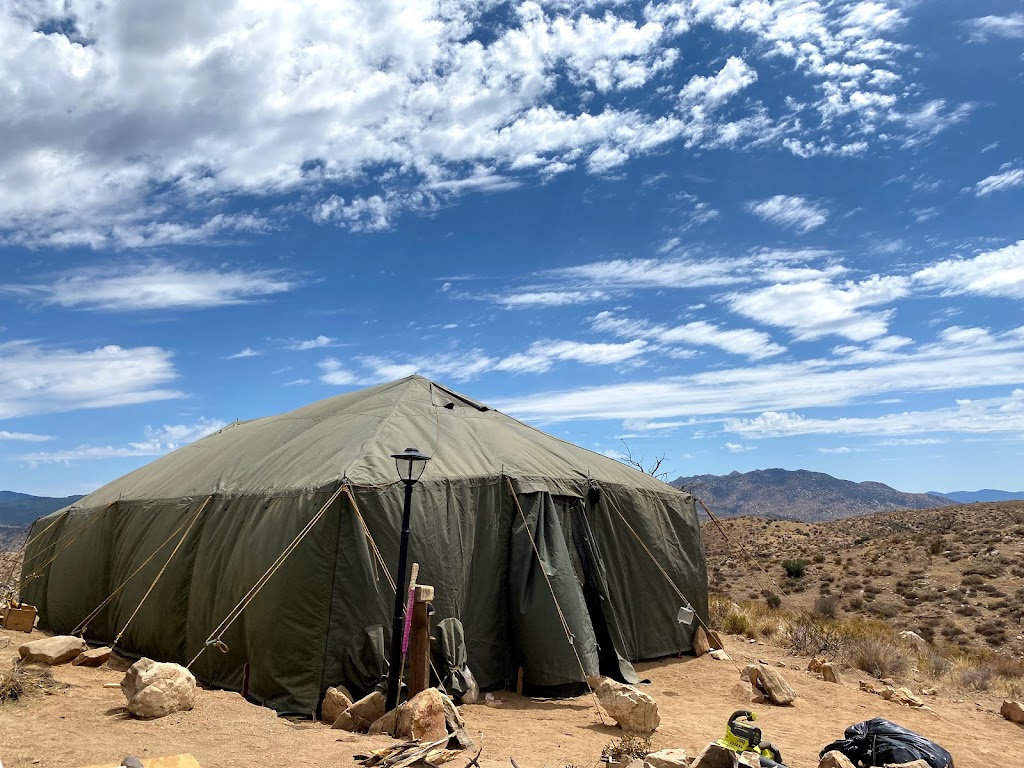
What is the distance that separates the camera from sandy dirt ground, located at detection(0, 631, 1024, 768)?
6871 mm

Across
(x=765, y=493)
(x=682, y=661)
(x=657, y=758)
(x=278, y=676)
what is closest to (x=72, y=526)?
(x=278, y=676)

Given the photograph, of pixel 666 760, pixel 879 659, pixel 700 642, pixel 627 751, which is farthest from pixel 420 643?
pixel 879 659

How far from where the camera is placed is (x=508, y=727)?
859cm

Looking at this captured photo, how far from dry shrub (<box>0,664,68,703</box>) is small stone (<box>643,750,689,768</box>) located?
6.94 meters

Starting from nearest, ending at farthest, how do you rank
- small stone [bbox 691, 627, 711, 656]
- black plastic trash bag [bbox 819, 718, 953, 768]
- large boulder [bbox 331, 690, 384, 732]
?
black plastic trash bag [bbox 819, 718, 953, 768] < large boulder [bbox 331, 690, 384, 732] < small stone [bbox 691, 627, 711, 656]

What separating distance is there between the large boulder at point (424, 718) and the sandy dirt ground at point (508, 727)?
0.31 meters

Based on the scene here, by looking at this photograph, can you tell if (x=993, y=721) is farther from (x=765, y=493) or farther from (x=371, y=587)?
(x=765, y=493)

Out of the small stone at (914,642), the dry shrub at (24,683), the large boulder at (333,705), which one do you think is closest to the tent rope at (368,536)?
the large boulder at (333,705)

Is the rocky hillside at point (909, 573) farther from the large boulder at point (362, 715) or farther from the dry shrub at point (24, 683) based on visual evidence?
the dry shrub at point (24, 683)

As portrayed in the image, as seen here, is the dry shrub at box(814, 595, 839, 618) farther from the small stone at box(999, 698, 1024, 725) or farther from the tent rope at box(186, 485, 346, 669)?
the tent rope at box(186, 485, 346, 669)

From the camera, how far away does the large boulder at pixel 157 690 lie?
7.75 metres

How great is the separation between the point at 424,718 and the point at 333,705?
174 cm

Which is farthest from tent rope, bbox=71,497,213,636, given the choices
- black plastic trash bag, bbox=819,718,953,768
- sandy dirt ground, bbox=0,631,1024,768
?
black plastic trash bag, bbox=819,718,953,768

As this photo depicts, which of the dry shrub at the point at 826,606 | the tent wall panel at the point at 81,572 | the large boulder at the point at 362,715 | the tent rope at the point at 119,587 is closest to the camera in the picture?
the large boulder at the point at 362,715
